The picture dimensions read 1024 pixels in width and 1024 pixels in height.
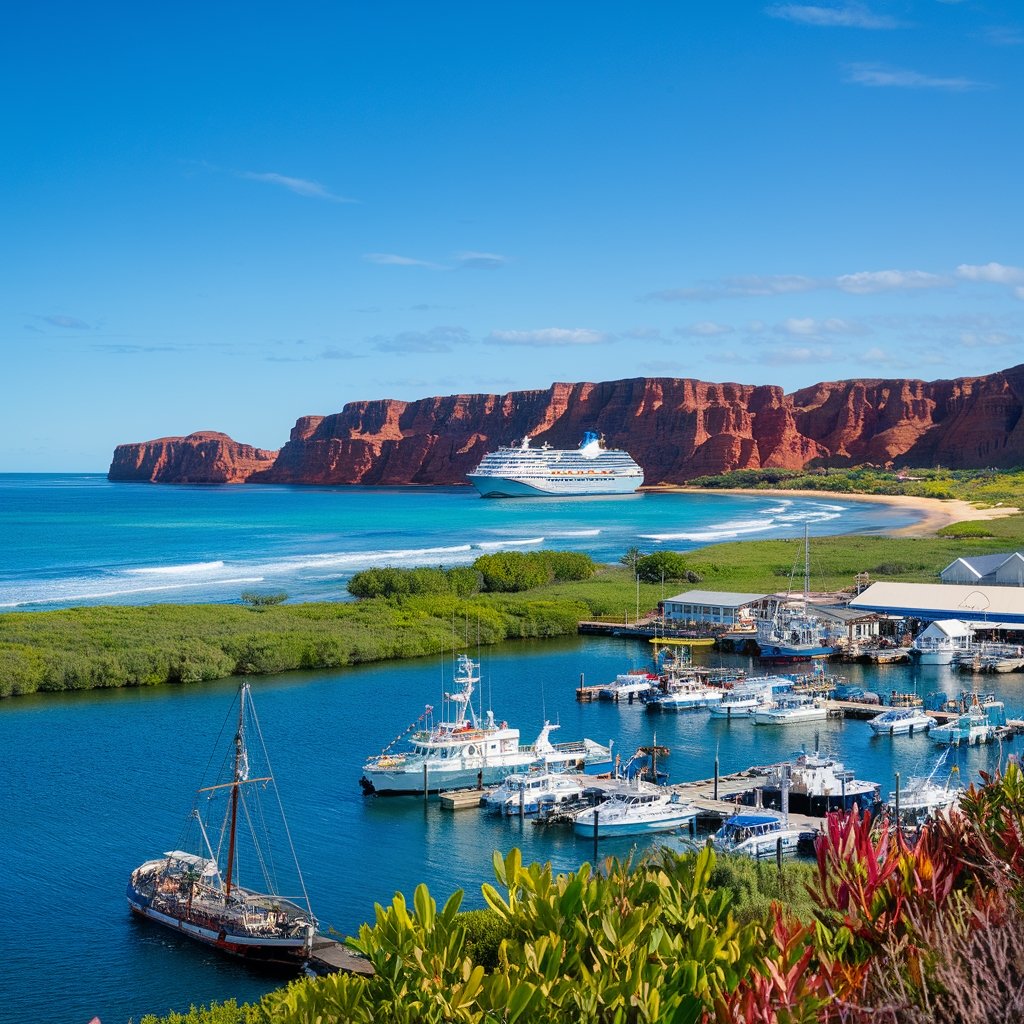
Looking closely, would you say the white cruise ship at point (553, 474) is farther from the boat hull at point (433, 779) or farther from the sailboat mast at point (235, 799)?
the sailboat mast at point (235, 799)

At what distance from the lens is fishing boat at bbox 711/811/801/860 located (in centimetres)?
2712

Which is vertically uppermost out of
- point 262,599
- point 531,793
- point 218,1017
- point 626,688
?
point 262,599

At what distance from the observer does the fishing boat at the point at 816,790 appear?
3086 centimetres

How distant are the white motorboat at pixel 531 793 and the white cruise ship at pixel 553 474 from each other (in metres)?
153

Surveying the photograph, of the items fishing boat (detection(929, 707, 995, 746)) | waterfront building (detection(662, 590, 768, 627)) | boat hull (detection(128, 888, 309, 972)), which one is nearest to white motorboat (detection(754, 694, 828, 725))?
fishing boat (detection(929, 707, 995, 746))

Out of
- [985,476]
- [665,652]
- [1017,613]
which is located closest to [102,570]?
[665,652]

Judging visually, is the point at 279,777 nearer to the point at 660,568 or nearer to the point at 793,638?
the point at 793,638

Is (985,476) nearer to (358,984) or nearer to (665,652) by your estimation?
(665,652)

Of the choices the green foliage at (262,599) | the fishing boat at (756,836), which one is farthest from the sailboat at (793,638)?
the green foliage at (262,599)

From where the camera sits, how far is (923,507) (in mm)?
134500

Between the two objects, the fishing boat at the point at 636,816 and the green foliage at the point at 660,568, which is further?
the green foliage at the point at 660,568

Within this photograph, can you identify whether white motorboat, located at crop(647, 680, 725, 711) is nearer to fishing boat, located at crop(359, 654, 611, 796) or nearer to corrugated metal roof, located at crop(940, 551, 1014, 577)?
fishing boat, located at crop(359, 654, 611, 796)

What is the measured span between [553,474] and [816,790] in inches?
6258

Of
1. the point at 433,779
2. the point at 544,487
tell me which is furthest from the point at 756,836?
the point at 544,487
